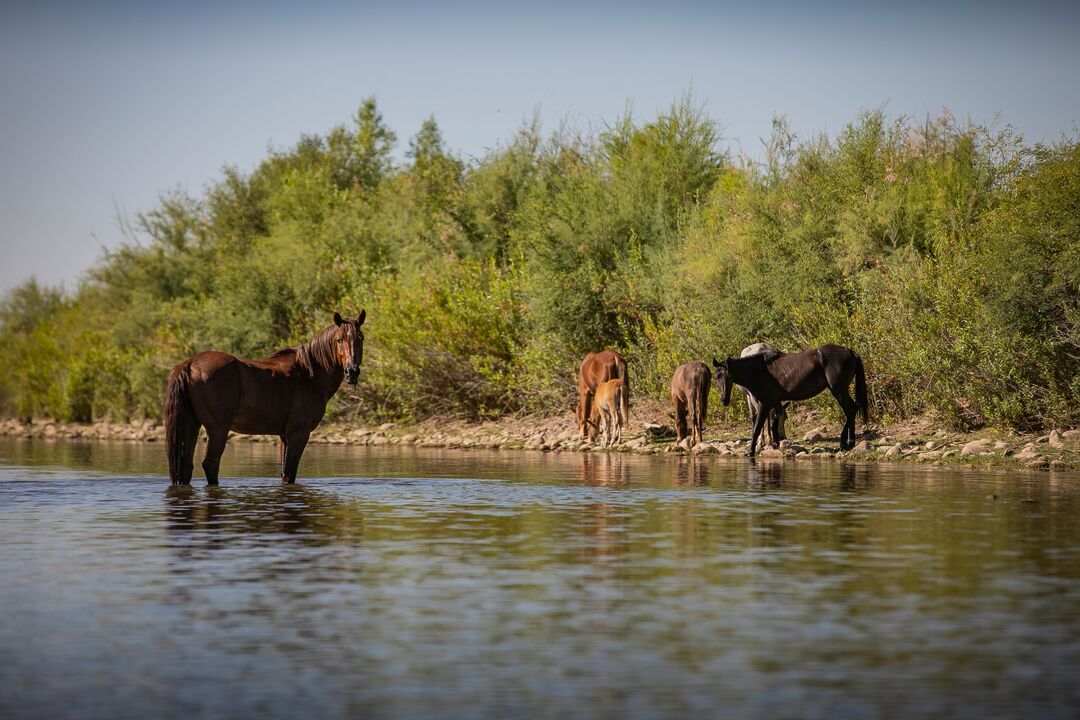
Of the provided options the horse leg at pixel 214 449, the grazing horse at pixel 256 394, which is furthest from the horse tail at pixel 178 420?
the horse leg at pixel 214 449

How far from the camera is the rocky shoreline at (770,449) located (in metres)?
22.2

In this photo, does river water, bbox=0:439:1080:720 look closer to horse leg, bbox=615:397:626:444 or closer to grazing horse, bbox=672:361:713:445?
grazing horse, bbox=672:361:713:445

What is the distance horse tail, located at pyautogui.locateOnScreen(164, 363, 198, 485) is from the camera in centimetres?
1762

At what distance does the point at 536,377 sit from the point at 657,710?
1150 inches

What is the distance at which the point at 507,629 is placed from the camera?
8.09 metres

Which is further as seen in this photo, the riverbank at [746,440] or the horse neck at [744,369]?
the horse neck at [744,369]

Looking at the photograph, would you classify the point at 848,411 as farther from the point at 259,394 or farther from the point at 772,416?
the point at 259,394

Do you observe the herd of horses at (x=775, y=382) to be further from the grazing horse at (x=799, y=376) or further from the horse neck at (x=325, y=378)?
the horse neck at (x=325, y=378)

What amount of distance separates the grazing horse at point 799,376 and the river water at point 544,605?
7.88 m

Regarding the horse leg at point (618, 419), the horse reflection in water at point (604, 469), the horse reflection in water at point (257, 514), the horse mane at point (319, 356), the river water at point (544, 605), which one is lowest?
the river water at point (544, 605)

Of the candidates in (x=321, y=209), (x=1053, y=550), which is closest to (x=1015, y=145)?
(x=1053, y=550)

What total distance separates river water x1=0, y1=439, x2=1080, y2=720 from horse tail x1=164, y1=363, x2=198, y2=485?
1.32 meters

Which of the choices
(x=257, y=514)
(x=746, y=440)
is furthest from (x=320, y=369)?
(x=746, y=440)

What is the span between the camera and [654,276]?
111 feet
